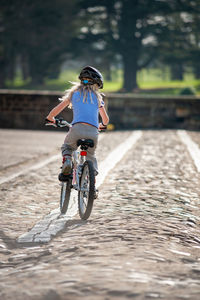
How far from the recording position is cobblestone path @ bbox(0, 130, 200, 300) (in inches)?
131

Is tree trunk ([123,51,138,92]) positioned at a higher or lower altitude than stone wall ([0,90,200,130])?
higher

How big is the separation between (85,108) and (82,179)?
73cm

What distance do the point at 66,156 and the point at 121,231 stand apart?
1.12 m

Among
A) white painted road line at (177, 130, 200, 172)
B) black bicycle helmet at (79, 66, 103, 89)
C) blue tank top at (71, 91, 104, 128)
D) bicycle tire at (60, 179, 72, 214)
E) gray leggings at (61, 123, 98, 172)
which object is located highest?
black bicycle helmet at (79, 66, 103, 89)

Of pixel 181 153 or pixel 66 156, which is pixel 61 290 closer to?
pixel 66 156

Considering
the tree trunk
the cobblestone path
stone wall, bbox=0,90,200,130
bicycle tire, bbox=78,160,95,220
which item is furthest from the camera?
the tree trunk

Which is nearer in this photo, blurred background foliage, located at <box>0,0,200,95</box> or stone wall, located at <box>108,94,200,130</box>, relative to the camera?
stone wall, located at <box>108,94,200,130</box>

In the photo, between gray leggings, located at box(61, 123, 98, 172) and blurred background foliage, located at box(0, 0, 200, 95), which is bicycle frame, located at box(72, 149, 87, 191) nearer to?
gray leggings, located at box(61, 123, 98, 172)

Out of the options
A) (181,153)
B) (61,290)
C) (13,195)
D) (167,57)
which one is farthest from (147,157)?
(167,57)

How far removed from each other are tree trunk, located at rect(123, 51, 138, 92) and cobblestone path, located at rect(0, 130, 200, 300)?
39963mm

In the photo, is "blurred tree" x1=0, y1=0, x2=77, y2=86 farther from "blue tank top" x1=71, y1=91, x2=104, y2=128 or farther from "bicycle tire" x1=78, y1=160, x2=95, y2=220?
"bicycle tire" x1=78, y1=160, x2=95, y2=220

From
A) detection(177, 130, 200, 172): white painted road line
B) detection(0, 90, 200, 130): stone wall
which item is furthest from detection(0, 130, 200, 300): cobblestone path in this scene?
detection(0, 90, 200, 130): stone wall

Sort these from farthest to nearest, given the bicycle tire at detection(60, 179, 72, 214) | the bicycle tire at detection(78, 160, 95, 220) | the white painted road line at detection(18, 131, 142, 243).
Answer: the bicycle tire at detection(60, 179, 72, 214), the bicycle tire at detection(78, 160, 95, 220), the white painted road line at detection(18, 131, 142, 243)

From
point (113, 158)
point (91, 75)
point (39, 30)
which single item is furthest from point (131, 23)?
point (91, 75)
